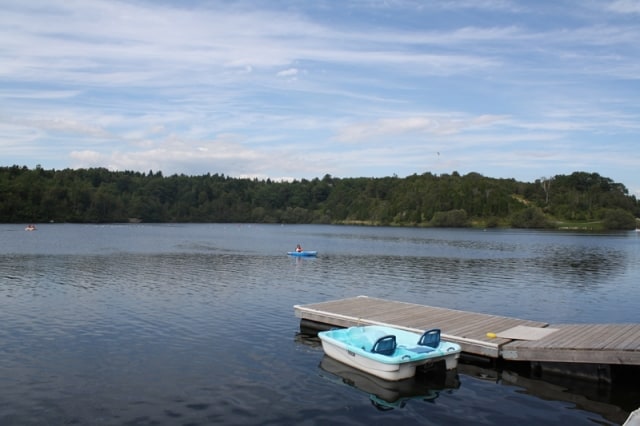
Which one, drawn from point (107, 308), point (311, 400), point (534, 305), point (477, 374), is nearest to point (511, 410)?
point (477, 374)

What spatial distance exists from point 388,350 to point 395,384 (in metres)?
1.29

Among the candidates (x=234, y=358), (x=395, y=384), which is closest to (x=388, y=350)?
(x=395, y=384)

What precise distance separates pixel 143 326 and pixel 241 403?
11.0 m

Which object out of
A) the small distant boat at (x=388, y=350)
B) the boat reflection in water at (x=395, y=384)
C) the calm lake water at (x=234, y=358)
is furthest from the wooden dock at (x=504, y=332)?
the boat reflection in water at (x=395, y=384)

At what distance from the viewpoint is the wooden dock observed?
1761 cm

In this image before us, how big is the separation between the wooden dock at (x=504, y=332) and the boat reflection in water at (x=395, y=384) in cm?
210

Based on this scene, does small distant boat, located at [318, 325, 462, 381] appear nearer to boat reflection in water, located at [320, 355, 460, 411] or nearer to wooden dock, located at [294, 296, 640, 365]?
boat reflection in water, located at [320, 355, 460, 411]

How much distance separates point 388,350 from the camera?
1847cm

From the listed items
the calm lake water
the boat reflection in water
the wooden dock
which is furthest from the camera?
the wooden dock

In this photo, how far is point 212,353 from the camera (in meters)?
20.5

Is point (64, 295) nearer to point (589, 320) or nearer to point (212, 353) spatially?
point (212, 353)

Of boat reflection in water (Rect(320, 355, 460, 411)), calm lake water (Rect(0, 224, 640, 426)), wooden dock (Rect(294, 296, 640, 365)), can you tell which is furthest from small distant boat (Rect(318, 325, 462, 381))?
wooden dock (Rect(294, 296, 640, 365))

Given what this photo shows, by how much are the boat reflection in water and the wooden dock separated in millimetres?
2102

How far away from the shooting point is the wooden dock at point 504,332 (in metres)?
17.6
